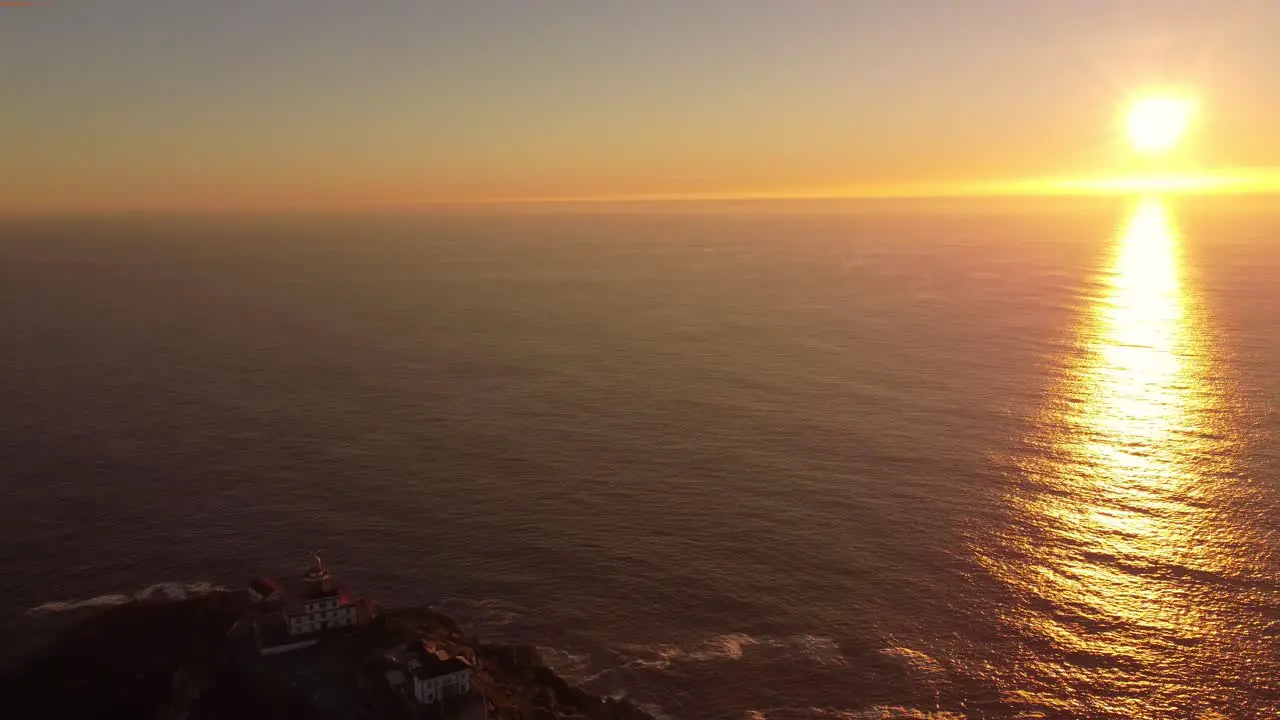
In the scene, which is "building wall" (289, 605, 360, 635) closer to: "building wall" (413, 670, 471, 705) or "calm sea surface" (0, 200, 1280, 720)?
"calm sea surface" (0, 200, 1280, 720)

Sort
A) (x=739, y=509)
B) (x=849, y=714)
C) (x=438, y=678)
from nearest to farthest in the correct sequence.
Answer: (x=438, y=678) → (x=849, y=714) → (x=739, y=509)

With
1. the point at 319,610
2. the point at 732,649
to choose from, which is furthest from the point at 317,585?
the point at 732,649

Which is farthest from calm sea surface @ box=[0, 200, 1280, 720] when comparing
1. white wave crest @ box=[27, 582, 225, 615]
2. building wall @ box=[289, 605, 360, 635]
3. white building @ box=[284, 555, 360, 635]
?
building wall @ box=[289, 605, 360, 635]

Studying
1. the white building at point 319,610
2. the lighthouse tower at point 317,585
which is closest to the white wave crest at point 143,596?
the lighthouse tower at point 317,585

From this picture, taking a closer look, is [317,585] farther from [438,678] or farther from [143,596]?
[143,596]

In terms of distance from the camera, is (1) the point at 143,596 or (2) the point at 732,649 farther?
(1) the point at 143,596

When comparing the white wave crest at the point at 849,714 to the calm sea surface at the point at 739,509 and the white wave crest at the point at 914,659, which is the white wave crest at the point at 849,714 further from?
the white wave crest at the point at 914,659

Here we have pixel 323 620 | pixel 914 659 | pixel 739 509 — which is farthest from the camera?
pixel 739 509
